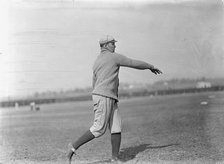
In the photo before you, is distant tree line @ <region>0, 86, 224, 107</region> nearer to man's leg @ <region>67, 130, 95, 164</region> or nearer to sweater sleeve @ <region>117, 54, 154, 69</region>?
man's leg @ <region>67, 130, 95, 164</region>

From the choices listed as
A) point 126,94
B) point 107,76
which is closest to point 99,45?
point 107,76

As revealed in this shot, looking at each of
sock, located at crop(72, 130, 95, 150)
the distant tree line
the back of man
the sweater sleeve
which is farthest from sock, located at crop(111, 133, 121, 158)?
the distant tree line

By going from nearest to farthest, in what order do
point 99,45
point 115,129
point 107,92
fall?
point 107,92 → point 115,129 → point 99,45

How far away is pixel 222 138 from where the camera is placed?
26.7ft

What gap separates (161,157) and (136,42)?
2.53m

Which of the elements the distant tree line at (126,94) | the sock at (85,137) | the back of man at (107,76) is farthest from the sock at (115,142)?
the distant tree line at (126,94)

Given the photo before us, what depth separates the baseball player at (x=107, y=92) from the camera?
6566 millimetres

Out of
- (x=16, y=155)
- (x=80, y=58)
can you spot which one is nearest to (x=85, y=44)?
(x=80, y=58)

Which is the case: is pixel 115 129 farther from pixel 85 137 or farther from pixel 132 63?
pixel 132 63

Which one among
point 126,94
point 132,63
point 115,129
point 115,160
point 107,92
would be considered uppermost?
point 132,63

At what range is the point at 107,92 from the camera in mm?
6570

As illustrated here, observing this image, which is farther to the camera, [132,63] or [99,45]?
[99,45]

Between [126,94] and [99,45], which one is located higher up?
[99,45]

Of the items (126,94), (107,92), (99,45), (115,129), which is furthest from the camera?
(126,94)
